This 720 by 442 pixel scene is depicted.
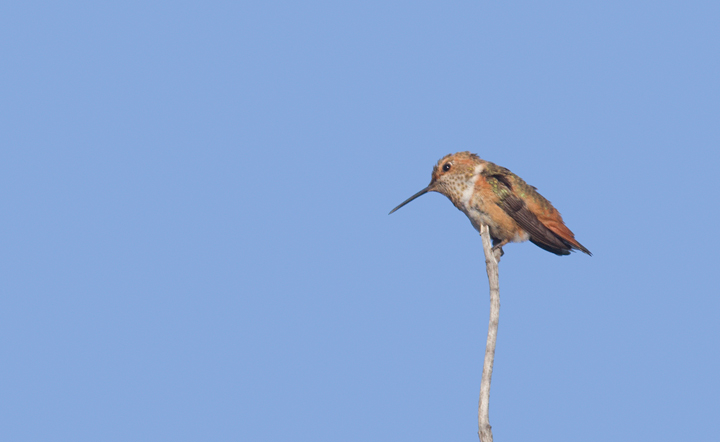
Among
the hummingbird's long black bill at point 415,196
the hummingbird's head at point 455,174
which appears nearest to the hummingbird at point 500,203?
the hummingbird's head at point 455,174

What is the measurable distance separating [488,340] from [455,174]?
7.12ft

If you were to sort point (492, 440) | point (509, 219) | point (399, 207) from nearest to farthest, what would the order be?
point (492, 440)
point (509, 219)
point (399, 207)

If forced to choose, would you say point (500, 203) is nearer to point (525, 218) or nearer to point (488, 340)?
point (525, 218)

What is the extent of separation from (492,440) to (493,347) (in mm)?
1054

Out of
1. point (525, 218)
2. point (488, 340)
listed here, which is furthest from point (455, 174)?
point (488, 340)

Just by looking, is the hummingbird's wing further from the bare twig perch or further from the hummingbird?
the bare twig perch

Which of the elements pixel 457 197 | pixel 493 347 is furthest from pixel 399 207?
pixel 493 347

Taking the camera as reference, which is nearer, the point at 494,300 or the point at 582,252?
the point at 494,300

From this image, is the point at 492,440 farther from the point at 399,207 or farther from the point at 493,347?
the point at 399,207

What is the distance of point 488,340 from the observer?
780 centimetres

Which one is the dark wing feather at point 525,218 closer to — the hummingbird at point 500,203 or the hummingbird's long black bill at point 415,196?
the hummingbird at point 500,203

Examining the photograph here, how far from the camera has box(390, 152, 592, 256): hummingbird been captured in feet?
27.1

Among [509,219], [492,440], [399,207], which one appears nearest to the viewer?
[492,440]

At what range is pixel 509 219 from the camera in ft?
27.1
